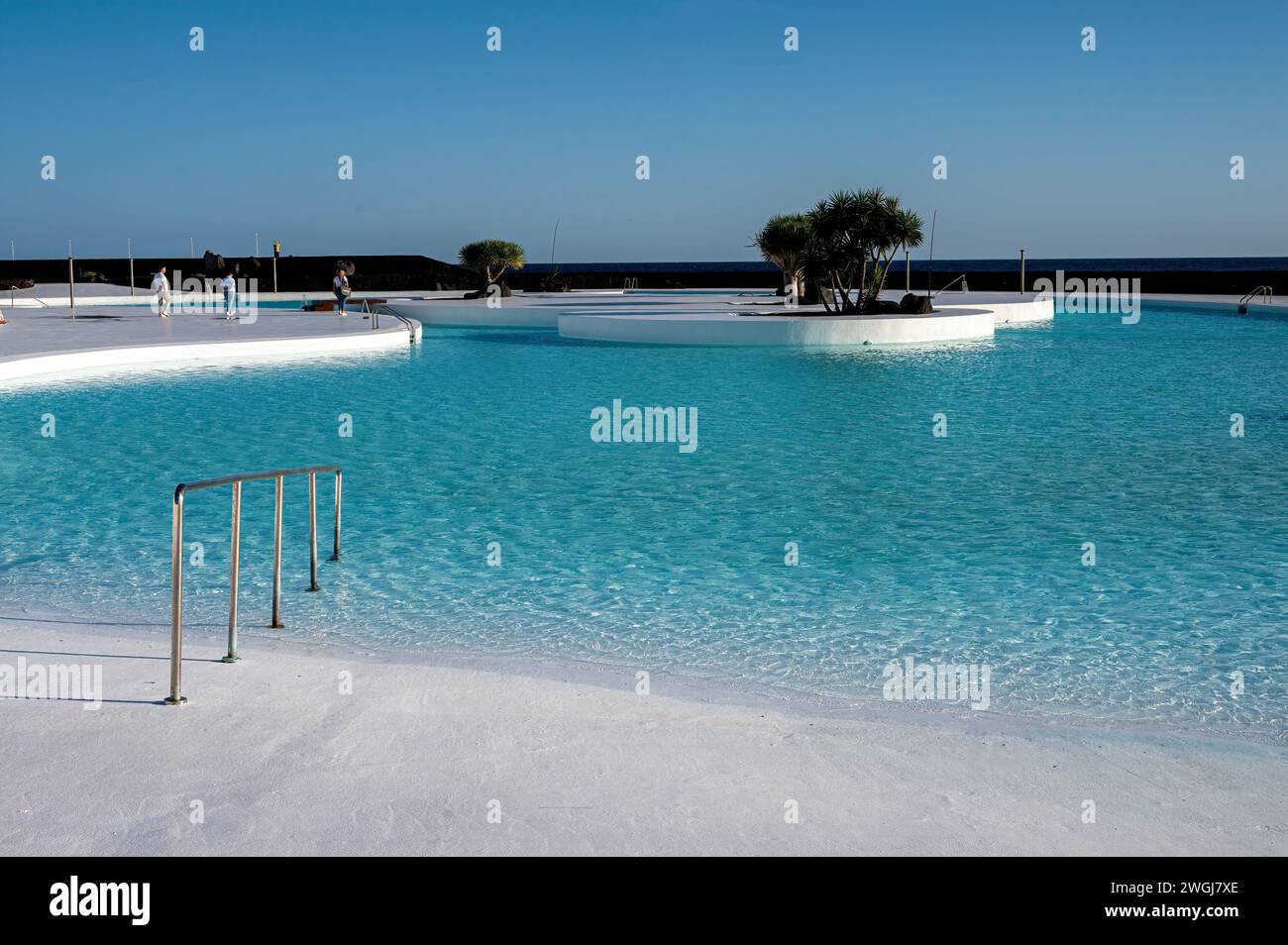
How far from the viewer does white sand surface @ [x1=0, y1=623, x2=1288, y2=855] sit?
10.8ft

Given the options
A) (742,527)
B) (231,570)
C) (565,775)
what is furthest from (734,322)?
(565,775)

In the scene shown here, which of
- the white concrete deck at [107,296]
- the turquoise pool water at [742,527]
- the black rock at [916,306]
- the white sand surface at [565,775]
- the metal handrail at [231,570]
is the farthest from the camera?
the white concrete deck at [107,296]

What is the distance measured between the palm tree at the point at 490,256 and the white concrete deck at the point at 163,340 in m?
8.64

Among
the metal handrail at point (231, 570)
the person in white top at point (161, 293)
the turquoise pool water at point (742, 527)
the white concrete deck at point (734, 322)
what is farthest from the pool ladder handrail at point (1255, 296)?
the metal handrail at point (231, 570)

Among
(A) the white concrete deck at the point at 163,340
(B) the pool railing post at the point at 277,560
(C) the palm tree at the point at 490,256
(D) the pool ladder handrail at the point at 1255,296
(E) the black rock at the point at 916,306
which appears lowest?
(B) the pool railing post at the point at 277,560

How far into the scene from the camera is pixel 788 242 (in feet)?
103

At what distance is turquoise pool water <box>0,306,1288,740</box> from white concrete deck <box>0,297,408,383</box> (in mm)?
1391

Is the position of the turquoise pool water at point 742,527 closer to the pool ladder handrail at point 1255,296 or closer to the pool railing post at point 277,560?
the pool railing post at point 277,560

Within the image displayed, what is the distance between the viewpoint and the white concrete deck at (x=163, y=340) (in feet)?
55.5

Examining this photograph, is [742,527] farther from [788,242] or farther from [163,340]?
[788,242]

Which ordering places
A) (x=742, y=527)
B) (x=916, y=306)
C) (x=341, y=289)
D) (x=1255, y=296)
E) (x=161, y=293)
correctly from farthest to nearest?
1. (x=1255, y=296)
2. (x=341, y=289)
3. (x=161, y=293)
4. (x=916, y=306)
5. (x=742, y=527)

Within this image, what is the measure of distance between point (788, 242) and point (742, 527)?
24.1m

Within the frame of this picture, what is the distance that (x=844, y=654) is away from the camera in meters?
5.66
